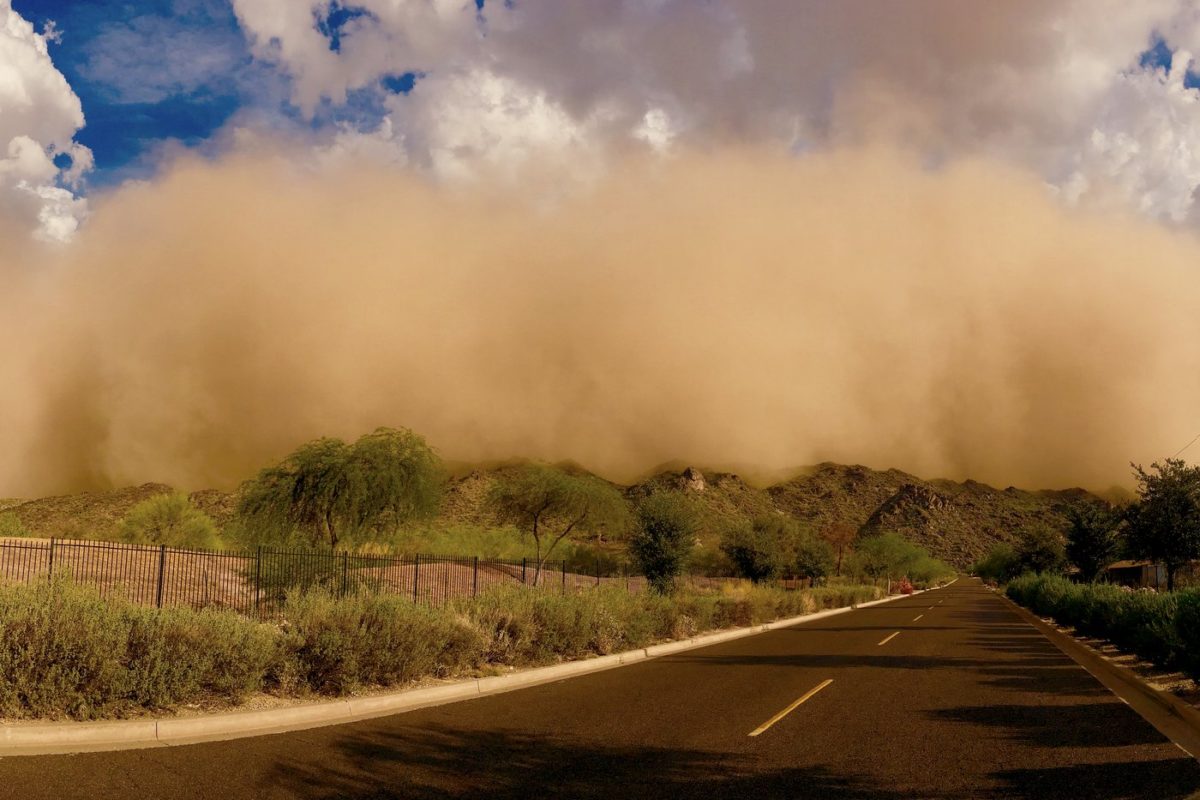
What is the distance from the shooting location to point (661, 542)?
42.0 meters

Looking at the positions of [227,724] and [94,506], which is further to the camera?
[94,506]

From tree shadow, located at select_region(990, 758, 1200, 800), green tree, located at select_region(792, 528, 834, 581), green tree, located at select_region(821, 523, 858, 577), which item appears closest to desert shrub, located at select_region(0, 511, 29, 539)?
tree shadow, located at select_region(990, 758, 1200, 800)

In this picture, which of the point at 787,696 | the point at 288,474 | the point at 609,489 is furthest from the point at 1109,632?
the point at 609,489

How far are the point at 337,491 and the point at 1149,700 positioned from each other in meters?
30.7

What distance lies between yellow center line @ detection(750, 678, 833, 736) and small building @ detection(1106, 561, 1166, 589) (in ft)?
124

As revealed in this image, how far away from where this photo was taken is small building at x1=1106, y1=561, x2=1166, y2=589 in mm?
49594

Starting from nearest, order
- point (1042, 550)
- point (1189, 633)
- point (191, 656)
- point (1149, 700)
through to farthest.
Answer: point (191, 656)
point (1149, 700)
point (1189, 633)
point (1042, 550)

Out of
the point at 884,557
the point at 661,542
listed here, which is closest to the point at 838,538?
the point at 884,557

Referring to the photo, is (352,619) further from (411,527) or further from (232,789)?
(411,527)

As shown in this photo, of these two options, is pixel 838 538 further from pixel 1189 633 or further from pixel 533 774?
pixel 533 774

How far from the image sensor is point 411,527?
132ft

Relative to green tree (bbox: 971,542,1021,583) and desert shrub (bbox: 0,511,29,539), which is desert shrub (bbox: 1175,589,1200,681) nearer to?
desert shrub (bbox: 0,511,29,539)

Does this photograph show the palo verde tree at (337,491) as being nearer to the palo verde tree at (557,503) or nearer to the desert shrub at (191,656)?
the palo verde tree at (557,503)

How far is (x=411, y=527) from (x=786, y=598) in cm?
1791
